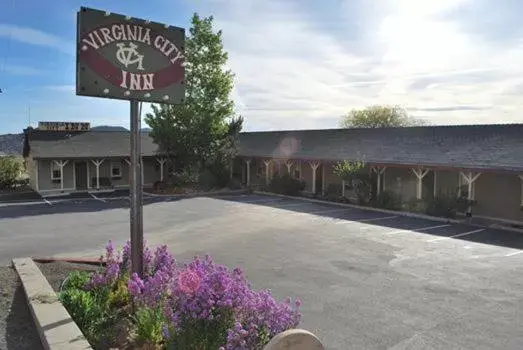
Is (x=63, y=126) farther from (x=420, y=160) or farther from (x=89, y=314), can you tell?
(x=89, y=314)

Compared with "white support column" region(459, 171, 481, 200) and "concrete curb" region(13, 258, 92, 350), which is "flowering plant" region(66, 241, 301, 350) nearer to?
"concrete curb" region(13, 258, 92, 350)

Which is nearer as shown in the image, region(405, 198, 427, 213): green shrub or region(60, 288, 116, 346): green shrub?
region(60, 288, 116, 346): green shrub

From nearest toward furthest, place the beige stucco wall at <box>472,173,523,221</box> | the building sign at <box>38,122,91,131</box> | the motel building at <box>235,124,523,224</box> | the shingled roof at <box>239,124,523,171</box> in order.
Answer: the beige stucco wall at <box>472,173,523,221</box> → the motel building at <box>235,124,523,224</box> → the shingled roof at <box>239,124,523,171</box> → the building sign at <box>38,122,91,131</box>

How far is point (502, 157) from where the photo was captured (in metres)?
18.8

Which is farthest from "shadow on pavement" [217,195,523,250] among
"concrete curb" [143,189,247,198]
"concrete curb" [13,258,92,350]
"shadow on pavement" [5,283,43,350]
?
"shadow on pavement" [5,283,43,350]

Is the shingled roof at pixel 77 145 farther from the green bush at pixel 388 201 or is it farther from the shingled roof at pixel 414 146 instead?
the green bush at pixel 388 201

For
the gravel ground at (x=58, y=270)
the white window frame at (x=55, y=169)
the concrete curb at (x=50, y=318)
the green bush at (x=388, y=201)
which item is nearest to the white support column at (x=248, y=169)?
the white window frame at (x=55, y=169)

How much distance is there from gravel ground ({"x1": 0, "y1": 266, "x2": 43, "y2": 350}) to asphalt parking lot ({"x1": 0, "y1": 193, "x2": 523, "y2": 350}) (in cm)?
377

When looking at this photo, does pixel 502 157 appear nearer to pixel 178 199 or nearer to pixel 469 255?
pixel 469 255

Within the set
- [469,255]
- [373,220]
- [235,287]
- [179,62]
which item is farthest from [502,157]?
[235,287]

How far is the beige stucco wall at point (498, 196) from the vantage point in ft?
62.2

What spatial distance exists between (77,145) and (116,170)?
10.3 ft

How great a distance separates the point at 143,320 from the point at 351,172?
19.1 metres

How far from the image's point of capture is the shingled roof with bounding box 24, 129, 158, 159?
30000 millimetres
